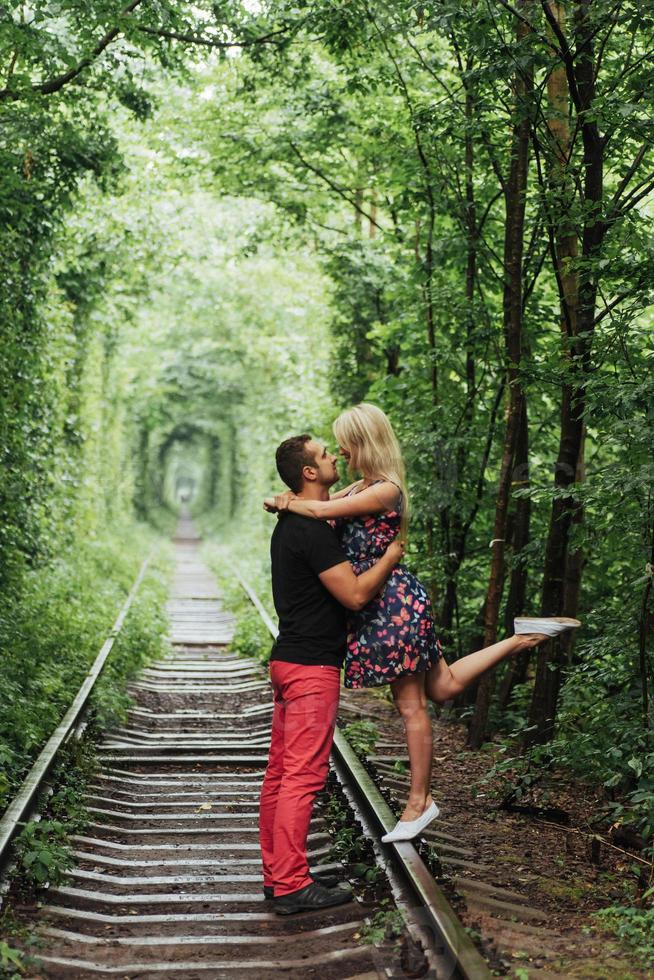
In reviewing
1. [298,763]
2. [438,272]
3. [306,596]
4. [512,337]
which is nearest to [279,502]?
[306,596]

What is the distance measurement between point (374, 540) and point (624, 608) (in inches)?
74.8

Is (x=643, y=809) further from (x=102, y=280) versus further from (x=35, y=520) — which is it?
(x=102, y=280)

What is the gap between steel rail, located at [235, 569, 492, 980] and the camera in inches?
136

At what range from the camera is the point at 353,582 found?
4.42 metres

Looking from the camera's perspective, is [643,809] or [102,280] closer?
[643,809]

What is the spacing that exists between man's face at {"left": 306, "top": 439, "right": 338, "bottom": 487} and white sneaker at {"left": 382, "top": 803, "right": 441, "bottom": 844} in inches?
63.5

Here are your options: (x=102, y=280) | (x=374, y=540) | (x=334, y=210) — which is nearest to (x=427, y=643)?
(x=374, y=540)

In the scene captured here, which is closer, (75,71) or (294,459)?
(294,459)

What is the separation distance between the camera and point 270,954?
4016 mm

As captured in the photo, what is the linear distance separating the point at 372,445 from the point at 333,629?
0.86 meters

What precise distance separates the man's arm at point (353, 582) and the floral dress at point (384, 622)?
0.14 metres

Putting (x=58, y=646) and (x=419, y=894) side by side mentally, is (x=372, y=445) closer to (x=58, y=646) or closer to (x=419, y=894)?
(x=419, y=894)

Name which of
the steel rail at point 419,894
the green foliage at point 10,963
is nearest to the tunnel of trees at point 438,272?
the steel rail at point 419,894

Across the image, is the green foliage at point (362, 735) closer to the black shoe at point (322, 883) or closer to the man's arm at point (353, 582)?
the black shoe at point (322, 883)
